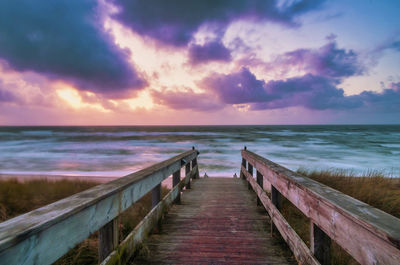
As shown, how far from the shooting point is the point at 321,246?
1844 mm

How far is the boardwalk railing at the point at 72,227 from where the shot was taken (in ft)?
3.43

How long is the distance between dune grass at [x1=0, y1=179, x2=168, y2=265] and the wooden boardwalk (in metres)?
0.95

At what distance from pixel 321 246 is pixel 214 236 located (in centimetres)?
159

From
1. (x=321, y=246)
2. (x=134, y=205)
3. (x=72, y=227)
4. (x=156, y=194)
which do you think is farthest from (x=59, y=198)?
(x=321, y=246)

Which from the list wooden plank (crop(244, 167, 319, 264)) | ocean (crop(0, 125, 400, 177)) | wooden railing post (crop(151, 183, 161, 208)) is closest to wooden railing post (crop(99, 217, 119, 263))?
wooden railing post (crop(151, 183, 161, 208))

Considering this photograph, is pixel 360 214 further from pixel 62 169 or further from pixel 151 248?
pixel 62 169

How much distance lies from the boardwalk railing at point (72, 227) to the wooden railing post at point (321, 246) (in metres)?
1.74

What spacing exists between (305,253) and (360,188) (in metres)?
5.37

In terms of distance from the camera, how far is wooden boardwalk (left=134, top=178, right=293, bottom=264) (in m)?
2.52

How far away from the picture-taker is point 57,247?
1.25 m

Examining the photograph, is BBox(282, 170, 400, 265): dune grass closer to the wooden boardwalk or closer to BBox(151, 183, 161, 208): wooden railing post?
the wooden boardwalk

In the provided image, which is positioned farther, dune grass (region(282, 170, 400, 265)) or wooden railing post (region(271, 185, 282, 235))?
dune grass (region(282, 170, 400, 265))

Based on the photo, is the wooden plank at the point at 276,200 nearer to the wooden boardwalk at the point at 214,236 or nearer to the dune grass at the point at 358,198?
the wooden boardwalk at the point at 214,236

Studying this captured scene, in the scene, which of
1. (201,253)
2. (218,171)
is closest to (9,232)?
(201,253)
